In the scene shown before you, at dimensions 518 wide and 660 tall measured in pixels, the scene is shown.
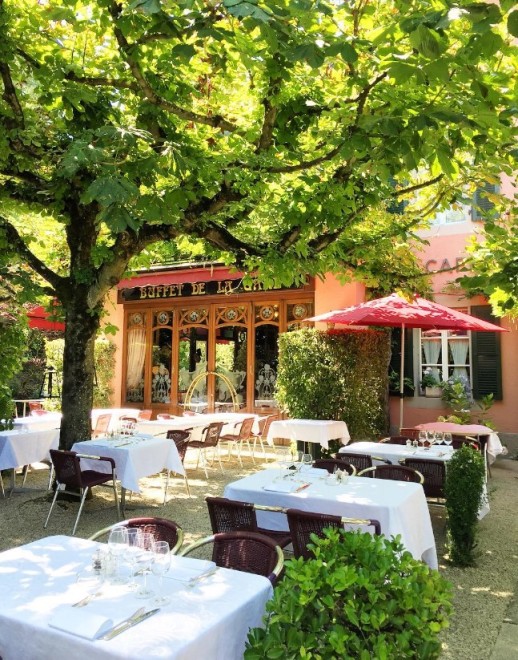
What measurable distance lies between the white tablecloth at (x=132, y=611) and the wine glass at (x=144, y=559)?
0.11 feet

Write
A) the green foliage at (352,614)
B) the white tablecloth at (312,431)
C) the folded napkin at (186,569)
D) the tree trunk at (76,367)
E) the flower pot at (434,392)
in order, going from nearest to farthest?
the green foliage at (352,614) → the folded napkin at (186,569) → the tree trunk at (76,367) → the white tablecloth at (312,431) → the flower pot at (434,392)

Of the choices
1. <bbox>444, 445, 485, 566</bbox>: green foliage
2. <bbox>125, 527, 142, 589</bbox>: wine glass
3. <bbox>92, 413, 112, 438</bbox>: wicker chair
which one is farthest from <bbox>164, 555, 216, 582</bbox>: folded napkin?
<bbox>92, 413, 112, 438</bbox>: wicker chair

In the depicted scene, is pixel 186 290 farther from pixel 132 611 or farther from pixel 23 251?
pixel 132 611

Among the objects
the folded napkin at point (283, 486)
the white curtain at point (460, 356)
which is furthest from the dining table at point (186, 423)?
the folded napkin at point (283, 486)

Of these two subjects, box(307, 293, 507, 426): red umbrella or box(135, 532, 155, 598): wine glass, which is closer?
box(135, 532, 155, 598): wine glass

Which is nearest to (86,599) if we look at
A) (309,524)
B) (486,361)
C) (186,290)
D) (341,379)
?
(309,524)

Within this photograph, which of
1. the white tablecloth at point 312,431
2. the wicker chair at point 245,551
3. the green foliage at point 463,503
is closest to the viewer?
the wicker chair at point 245,551

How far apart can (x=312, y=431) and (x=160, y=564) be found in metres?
7.05

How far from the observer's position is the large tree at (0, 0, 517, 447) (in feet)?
9.58

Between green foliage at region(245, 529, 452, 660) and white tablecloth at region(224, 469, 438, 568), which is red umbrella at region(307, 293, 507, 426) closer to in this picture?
white tablecloth at region(224, 469, 438, 568)

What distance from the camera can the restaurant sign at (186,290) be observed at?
1298 centimetres

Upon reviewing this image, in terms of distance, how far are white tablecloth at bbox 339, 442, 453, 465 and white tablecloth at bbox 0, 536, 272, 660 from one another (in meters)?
4.45

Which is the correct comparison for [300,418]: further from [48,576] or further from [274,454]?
[48,576]

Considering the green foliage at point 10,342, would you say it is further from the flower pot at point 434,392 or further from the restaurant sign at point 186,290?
the flower pot at point 434,392
